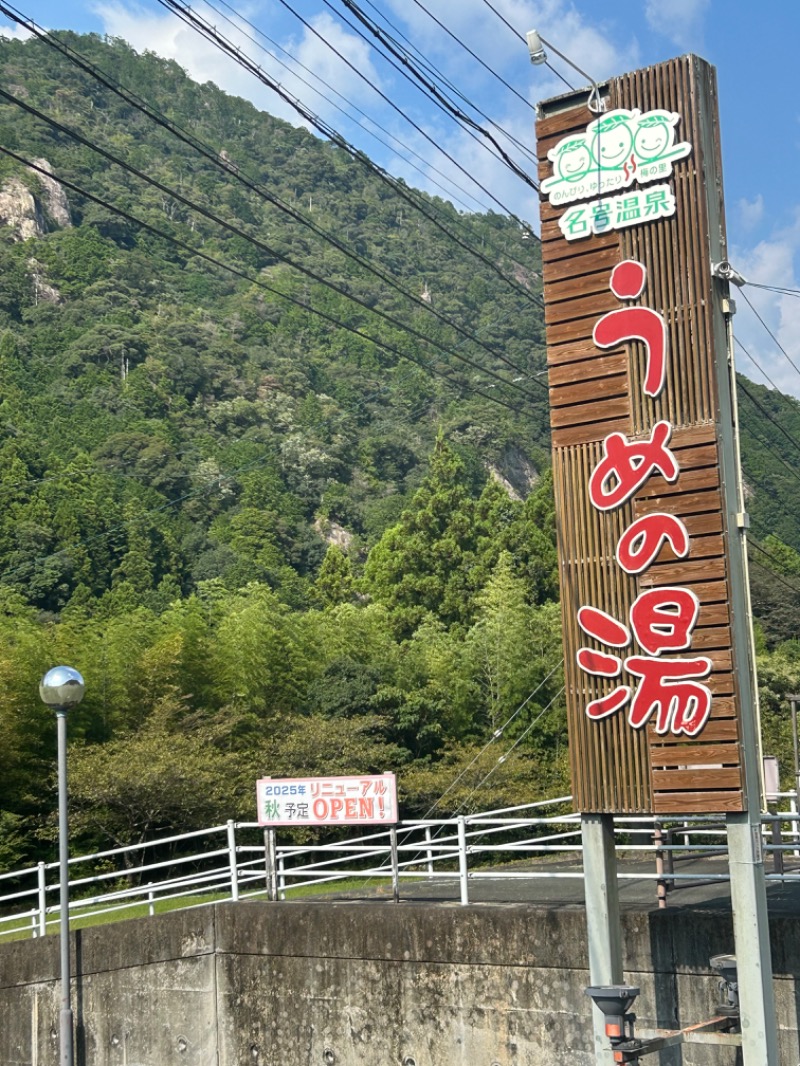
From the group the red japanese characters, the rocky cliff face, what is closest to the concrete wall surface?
the red japanese characters

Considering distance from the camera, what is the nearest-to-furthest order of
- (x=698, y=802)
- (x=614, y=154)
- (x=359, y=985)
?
1. (x=698, y=802)
2. (x=614, y=154)
3. (x=359, y=985)

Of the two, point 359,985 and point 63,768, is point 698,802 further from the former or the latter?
point 63,768

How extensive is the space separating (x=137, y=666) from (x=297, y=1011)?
25977mm

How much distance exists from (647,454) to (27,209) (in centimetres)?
Answer: 13974

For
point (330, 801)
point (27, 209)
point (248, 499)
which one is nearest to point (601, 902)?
point (330, 801)

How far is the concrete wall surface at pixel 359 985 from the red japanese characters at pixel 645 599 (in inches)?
82.9

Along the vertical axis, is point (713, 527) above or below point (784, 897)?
above

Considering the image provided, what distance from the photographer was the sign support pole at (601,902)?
916cm

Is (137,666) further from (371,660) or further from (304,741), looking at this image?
(371,660)

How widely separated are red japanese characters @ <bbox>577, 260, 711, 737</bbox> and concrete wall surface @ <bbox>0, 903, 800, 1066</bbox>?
6.91 feet

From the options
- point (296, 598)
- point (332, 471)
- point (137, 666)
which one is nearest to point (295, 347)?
point (332, 471)

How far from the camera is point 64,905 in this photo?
11.9 metres

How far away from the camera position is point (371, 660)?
4675 cm

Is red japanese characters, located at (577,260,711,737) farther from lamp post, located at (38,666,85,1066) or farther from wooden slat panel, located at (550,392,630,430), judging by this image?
lamp post, located at (38,666,85,1066)
